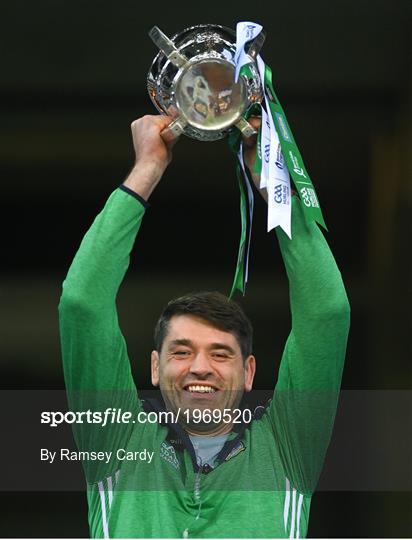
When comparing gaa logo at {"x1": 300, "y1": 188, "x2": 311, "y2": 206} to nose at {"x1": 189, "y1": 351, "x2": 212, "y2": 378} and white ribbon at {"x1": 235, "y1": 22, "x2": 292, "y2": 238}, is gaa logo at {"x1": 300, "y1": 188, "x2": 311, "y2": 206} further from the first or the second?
nose at {"x1": 189, "y1": 351, "x2": 212, "y2": 378}

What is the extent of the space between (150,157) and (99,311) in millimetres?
277

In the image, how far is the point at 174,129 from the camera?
2.23 meters

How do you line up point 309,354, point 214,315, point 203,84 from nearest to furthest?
point 203,84 < point 309,354 < point 214,315

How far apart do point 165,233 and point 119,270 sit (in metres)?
1.26

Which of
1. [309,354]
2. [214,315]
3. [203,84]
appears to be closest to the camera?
[203,84]

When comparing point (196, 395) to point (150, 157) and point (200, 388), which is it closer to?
point (200, 388)

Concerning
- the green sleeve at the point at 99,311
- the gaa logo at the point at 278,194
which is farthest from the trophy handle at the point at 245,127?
the green sleeve at the point at 99,311

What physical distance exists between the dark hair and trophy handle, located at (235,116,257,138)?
1.16ft

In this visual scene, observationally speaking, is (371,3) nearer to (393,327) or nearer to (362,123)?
(362,123)

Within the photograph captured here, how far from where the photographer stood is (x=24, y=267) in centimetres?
342

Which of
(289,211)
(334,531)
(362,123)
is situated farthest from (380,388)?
(289,211)

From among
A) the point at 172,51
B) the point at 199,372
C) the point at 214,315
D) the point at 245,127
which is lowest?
the point at 199,372

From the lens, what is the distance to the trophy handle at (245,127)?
221 centimetres

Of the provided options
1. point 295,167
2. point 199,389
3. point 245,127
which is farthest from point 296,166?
point 199,389
